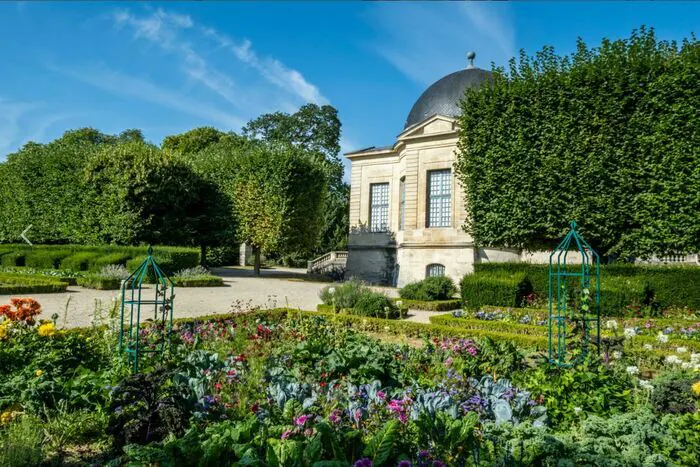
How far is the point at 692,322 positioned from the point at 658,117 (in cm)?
716

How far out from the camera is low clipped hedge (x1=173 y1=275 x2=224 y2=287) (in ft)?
55.0

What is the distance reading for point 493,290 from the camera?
12.7 metres

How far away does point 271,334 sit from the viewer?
753 centimetres

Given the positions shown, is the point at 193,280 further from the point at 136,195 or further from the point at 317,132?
the point at 317,132

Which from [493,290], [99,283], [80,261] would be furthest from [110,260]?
[493,290]

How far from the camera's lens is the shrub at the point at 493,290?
12562mm

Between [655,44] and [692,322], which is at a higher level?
[655,44]

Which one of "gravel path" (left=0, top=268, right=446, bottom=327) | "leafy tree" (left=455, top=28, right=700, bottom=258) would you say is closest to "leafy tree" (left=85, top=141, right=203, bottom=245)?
"gravel path" (left=0, top=268, right=446, bottom=327)

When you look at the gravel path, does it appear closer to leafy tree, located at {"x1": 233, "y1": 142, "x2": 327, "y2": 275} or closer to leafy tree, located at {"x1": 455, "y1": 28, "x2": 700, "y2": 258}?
leafy tree, located at {"x1": 455, "y1": 28, "x2": 700, "y2": 258}

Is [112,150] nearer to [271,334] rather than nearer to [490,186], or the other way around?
[490,186]

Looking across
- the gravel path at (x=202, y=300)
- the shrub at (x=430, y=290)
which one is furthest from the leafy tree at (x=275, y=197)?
the shrub at (x=430, y=290)

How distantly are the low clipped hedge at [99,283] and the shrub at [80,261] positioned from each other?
3.52 meters

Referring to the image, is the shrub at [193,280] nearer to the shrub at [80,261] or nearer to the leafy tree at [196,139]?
the shrub at [80,261]

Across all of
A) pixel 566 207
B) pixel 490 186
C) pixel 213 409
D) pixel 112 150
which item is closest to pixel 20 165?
pixel 112 150
